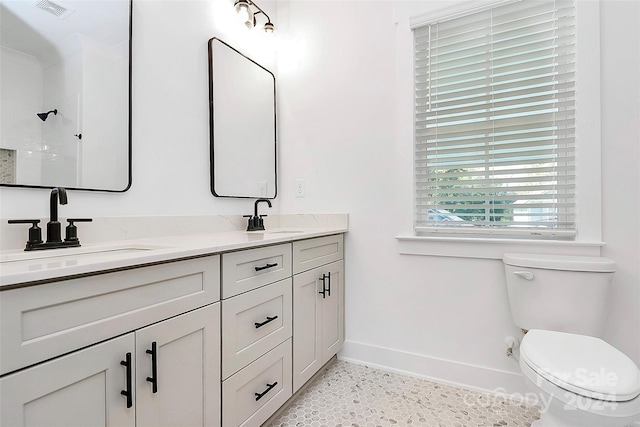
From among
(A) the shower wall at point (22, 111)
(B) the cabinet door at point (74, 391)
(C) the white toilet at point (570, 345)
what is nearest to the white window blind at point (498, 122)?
(C) the white toilet at point (570, 345)

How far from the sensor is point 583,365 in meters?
1.04

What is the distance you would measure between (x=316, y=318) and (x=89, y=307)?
1.14 metres

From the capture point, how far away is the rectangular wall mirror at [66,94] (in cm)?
103

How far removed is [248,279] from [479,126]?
1.44 metres

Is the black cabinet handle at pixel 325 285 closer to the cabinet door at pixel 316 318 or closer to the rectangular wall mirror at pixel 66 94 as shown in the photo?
the cabinet door at pixel 316 318

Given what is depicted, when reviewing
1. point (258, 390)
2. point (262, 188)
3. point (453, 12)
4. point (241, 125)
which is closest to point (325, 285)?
point (258, 390)

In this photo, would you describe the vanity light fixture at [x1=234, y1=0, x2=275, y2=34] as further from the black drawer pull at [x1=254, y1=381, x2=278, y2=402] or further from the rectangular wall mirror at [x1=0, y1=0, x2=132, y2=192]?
the black drawer pull at [x1=254, y1=381, x2=278, y2=402]

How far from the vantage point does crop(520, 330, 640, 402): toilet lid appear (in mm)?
938

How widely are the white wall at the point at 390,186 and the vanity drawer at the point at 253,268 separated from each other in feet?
2.34

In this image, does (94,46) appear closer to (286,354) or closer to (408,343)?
(286,354)

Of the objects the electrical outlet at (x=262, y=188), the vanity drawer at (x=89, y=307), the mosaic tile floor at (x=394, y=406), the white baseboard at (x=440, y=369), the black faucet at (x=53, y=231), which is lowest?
the mosaic tile floor at (x=394, y=406)

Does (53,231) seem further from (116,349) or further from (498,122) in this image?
(498,122)

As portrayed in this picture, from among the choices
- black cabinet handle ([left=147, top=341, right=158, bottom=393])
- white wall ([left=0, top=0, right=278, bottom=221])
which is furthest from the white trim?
black cabinet handle ([left=147, top=341, right=158, bottom=393])

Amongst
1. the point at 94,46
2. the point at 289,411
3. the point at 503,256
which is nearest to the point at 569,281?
the point at 503,256
